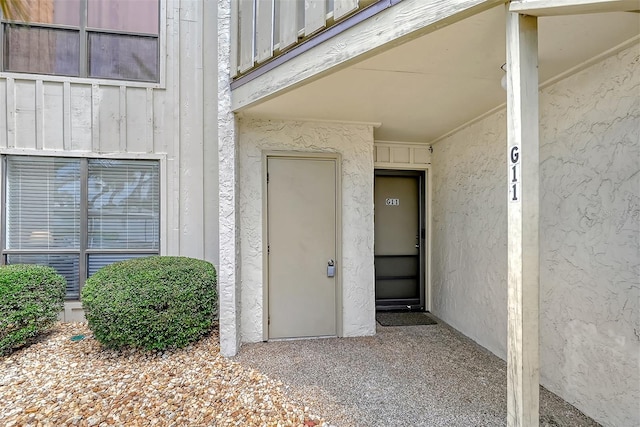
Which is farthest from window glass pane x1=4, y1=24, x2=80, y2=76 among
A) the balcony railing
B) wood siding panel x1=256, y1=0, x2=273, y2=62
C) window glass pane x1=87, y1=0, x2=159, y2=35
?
wood siding panel x1=256, y1=0, x2=273, y2=62

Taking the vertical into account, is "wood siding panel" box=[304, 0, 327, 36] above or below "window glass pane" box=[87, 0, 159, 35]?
below

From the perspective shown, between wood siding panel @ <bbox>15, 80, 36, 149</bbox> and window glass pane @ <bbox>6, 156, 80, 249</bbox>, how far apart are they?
246mm

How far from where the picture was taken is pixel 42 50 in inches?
171

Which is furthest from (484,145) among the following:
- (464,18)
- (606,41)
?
(464,18)

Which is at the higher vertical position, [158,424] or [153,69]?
[153,69]

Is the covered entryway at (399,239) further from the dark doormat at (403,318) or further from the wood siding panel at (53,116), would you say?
the wood siding panel at (53,116)

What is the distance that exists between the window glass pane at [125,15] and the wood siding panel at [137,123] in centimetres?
94

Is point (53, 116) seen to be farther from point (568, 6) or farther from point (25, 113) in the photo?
point (568, 6)

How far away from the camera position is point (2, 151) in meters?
4.19

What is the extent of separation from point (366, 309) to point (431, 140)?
281cm

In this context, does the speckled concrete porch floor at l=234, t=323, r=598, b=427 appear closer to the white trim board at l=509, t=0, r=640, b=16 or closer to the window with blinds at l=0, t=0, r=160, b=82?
the white trim board at l=509, t=0, r=640, b=16

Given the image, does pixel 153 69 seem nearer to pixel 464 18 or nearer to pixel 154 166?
pixel 154 166

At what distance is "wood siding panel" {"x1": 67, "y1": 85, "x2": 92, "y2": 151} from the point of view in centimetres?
438

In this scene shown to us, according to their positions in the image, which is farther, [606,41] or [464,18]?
[606,41]
